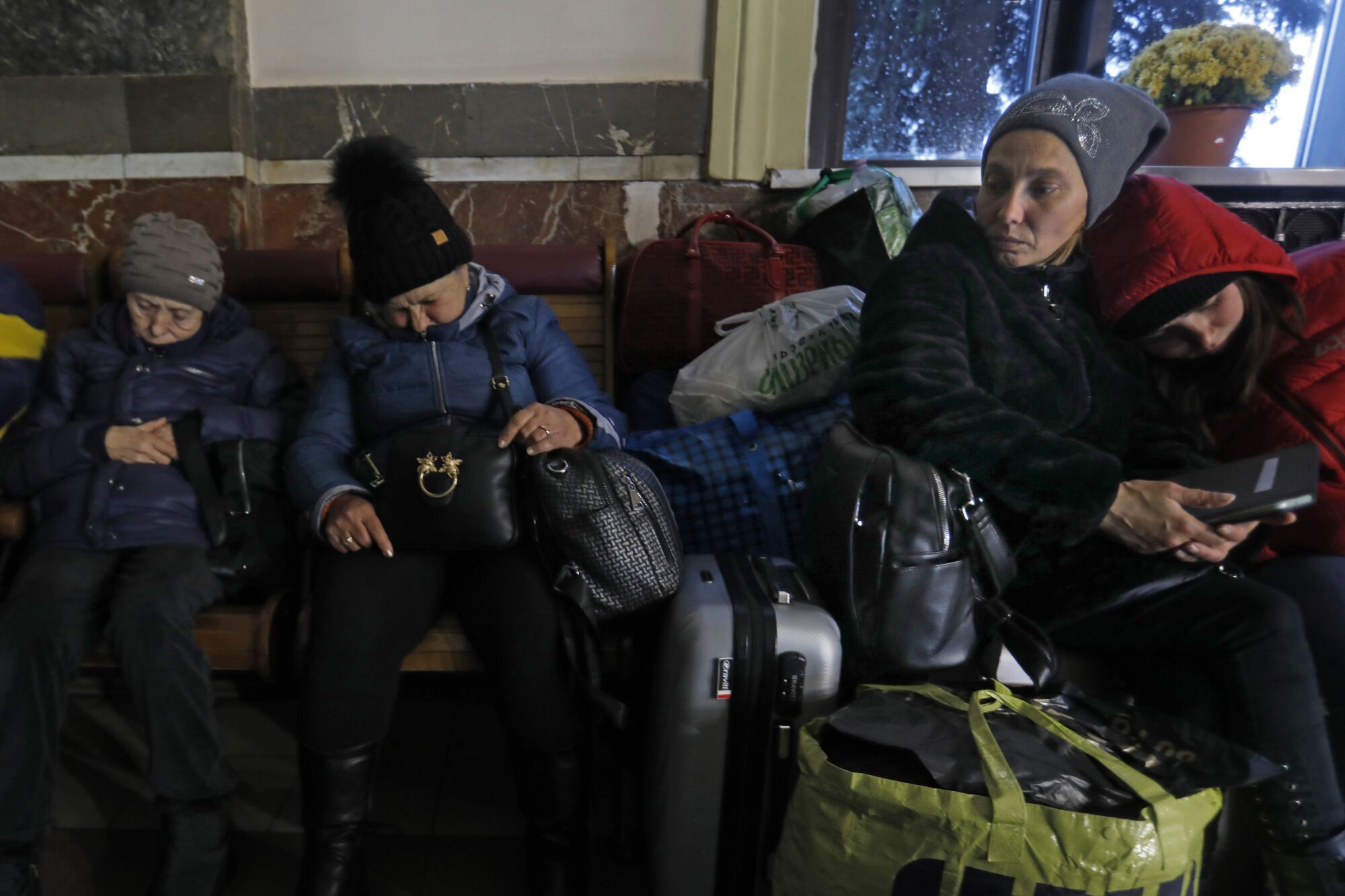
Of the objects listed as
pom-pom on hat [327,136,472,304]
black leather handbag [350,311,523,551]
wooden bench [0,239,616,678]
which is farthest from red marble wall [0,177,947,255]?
black leather handbag [350,311,523,551]

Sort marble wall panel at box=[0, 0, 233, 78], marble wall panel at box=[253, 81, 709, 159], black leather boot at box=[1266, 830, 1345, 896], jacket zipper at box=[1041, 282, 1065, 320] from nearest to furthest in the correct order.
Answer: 1. black leather boot at box=[1266, 830, 1345, 896]
2. jacket zipper at box=[1041, 282, 1065, 320]
3. marble wall panel at box=[0, 0, 233, 78]
4. marble wall panel at box=[253, 81, 709, 159]

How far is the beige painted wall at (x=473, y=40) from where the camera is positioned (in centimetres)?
227

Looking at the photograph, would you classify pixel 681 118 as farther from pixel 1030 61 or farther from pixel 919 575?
pixel 919 575

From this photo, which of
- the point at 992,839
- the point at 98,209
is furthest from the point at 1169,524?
the point at 98,209

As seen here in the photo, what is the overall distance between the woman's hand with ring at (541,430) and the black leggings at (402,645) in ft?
0.76

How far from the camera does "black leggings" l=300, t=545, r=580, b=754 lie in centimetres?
128

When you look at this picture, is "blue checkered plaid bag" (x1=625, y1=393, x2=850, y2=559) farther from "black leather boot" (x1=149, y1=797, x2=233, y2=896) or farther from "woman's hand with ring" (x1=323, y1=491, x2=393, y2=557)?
"black leather boot" (x1=149, y1=797, x2=233, y2=896)

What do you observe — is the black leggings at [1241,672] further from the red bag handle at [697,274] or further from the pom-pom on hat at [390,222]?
the pom-pom on hat at [390,222]

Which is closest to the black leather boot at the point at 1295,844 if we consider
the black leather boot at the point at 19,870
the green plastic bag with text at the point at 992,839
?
the green plastic bag with text at the point at 992,839

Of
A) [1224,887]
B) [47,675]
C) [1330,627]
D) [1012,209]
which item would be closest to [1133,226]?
[1012,209]

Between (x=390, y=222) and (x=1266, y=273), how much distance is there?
170 cm

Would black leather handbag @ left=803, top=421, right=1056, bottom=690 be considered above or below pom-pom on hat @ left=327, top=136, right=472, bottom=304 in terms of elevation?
below

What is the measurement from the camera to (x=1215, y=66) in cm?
228

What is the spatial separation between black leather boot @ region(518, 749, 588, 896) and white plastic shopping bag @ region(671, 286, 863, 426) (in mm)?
860
